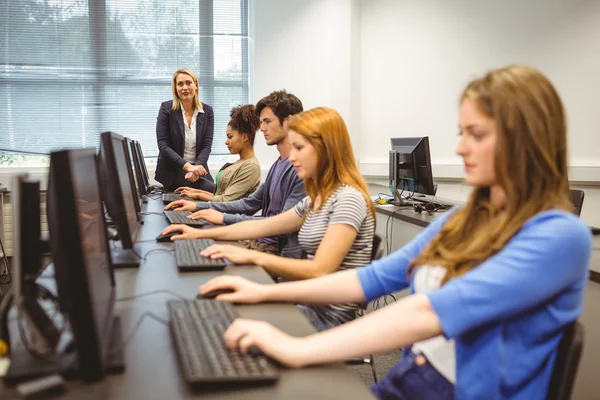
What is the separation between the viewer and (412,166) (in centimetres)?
344

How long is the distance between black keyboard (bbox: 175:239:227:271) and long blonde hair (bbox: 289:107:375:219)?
0.39 metres

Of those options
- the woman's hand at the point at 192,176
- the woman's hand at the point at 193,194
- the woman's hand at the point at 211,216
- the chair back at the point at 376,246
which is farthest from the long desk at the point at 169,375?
the woman's hand at the point at 192,176

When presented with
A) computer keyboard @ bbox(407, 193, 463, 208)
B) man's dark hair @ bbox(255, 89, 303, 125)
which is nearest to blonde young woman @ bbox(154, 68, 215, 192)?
computer keyboard @ bbox(407, 193, 463, 208)

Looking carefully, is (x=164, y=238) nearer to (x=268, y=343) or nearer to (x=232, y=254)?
(x=232, y=254)

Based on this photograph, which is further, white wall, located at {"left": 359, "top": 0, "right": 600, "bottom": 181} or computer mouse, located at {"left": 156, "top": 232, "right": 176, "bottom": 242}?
white wall, located at {"left": 359, "top": 0, "right": 600, "bottom": 181}

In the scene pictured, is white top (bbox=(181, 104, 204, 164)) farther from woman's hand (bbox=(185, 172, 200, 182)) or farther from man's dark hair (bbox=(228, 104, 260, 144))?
man's dark hair (bbox=(228, 104, 260, 144))

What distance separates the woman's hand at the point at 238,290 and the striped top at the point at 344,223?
46 cm

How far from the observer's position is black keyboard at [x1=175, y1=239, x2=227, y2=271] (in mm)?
1537

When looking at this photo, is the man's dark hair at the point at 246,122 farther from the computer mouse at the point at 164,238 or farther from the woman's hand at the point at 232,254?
the woman's hand at the point at 232,254

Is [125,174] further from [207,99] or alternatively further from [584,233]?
[207,99]

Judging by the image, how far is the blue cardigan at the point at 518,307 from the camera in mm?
880

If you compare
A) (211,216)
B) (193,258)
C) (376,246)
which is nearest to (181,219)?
(211,216)

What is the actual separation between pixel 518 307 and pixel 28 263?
31.1 inches

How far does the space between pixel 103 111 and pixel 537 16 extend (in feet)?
12.4
